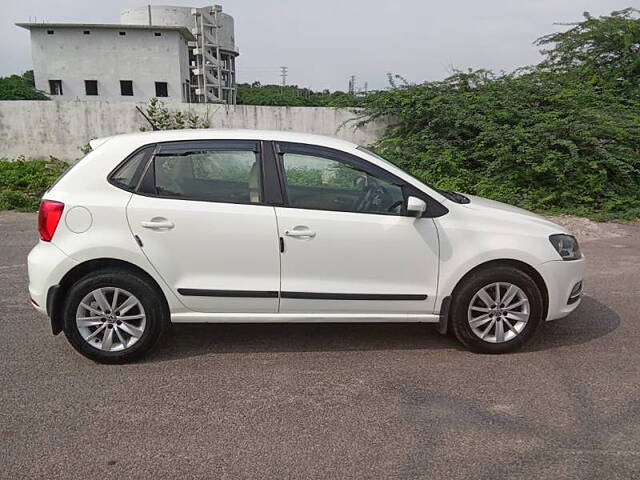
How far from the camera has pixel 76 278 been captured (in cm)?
369

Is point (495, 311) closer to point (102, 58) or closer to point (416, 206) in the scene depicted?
point (416, 206)

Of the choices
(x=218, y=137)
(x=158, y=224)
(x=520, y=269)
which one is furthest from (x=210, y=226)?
(x=520, y=269)

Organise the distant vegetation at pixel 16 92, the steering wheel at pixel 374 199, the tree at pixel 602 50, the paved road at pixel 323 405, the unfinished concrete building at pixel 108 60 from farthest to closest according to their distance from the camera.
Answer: the unfinished concrete building at pixel 108 60, the distant vegetation at pixel 16 92, the tree at pixel 602 50, the steering wheel at pixel 374 199, the paved road at pixel 323 405

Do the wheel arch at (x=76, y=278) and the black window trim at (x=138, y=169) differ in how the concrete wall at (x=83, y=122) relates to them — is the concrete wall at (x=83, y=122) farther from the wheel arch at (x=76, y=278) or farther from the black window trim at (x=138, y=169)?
the wheel arch at (x=76, y=278)

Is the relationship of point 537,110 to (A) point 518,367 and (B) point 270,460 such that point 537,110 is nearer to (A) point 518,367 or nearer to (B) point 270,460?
(A) point 518,367

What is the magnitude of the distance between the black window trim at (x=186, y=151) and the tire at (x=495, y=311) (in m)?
1.64

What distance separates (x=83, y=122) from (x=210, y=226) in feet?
38.3

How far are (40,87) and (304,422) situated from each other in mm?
47443

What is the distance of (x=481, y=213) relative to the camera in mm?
3941

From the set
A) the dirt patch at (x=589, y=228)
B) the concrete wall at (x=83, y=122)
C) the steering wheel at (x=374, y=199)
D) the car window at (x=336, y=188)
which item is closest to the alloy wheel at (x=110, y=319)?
the car window at (x=336, y=188)

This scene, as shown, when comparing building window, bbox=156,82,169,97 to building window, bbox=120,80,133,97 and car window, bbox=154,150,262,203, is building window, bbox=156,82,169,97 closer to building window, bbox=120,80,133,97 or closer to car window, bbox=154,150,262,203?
building window, bbox=120,80,133,97

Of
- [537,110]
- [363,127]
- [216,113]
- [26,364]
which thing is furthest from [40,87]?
[26,364]

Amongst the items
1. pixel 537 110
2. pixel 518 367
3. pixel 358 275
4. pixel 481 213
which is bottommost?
pixel 518 367

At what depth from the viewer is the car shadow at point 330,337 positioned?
13.4 ft
